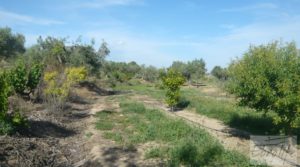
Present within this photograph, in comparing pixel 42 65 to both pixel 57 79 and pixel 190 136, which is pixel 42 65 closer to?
pixel 57 79

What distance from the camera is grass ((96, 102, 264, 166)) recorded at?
34.9 feet

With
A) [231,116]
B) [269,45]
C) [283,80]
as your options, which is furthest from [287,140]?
[231,116]

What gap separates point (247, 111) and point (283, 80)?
10225 mm

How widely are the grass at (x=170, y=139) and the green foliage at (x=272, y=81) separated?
6.75 feet

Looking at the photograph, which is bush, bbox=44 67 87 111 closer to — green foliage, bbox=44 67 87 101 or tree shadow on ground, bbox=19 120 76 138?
green foliage, bbox=44 67 87 101

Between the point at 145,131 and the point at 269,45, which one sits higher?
the point at 269,45

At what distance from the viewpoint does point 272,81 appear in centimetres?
1195

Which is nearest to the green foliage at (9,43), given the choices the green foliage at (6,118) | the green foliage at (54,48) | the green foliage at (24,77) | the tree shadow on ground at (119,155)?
the green foliage at (54,48)

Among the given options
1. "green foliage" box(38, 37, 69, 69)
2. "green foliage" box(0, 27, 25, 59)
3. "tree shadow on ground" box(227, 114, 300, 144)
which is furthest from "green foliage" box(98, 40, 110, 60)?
"tree shadow on ground" box(227, 114, 300, 144)

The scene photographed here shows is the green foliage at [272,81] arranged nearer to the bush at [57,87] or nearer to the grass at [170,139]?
the grass at [170,139]

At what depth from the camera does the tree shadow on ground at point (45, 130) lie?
12208 mm

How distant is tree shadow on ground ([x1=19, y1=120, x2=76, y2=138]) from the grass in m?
1.66

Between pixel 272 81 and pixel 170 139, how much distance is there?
4249mm

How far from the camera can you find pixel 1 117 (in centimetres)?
1056
